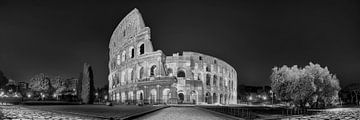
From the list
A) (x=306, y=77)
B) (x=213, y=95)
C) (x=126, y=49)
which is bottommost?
(x=213, y=95)

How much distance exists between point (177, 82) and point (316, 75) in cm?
2660

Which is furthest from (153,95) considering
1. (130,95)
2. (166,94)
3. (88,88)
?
(88,88)

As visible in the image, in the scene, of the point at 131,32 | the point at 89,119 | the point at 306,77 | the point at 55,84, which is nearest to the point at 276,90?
the point at 306,77

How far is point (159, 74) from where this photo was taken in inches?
2212

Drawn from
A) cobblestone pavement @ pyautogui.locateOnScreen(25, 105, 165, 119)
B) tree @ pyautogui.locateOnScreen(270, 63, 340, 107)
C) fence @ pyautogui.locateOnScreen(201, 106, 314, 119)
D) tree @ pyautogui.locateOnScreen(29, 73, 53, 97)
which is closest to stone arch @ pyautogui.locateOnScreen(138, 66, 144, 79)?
tree @ pyautogui.locateOnScreen(29, 73, 53, 97)

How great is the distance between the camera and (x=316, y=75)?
3734 cm

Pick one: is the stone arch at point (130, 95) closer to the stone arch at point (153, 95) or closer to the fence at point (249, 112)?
the stone arch at point (153, 95)

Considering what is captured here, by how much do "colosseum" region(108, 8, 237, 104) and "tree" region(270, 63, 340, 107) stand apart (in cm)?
1892

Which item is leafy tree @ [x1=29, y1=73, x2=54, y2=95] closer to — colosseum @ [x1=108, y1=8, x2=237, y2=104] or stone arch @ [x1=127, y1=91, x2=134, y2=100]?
colosseum @ [x1=108, y1=8, x2=237, y2=104]

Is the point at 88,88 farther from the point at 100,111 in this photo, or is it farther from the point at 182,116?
the point at 182,116

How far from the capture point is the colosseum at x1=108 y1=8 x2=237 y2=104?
55.8 m

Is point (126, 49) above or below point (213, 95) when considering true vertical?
above

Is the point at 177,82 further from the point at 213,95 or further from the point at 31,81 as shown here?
the point at 31,81

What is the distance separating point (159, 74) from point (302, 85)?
2809 centimetres
